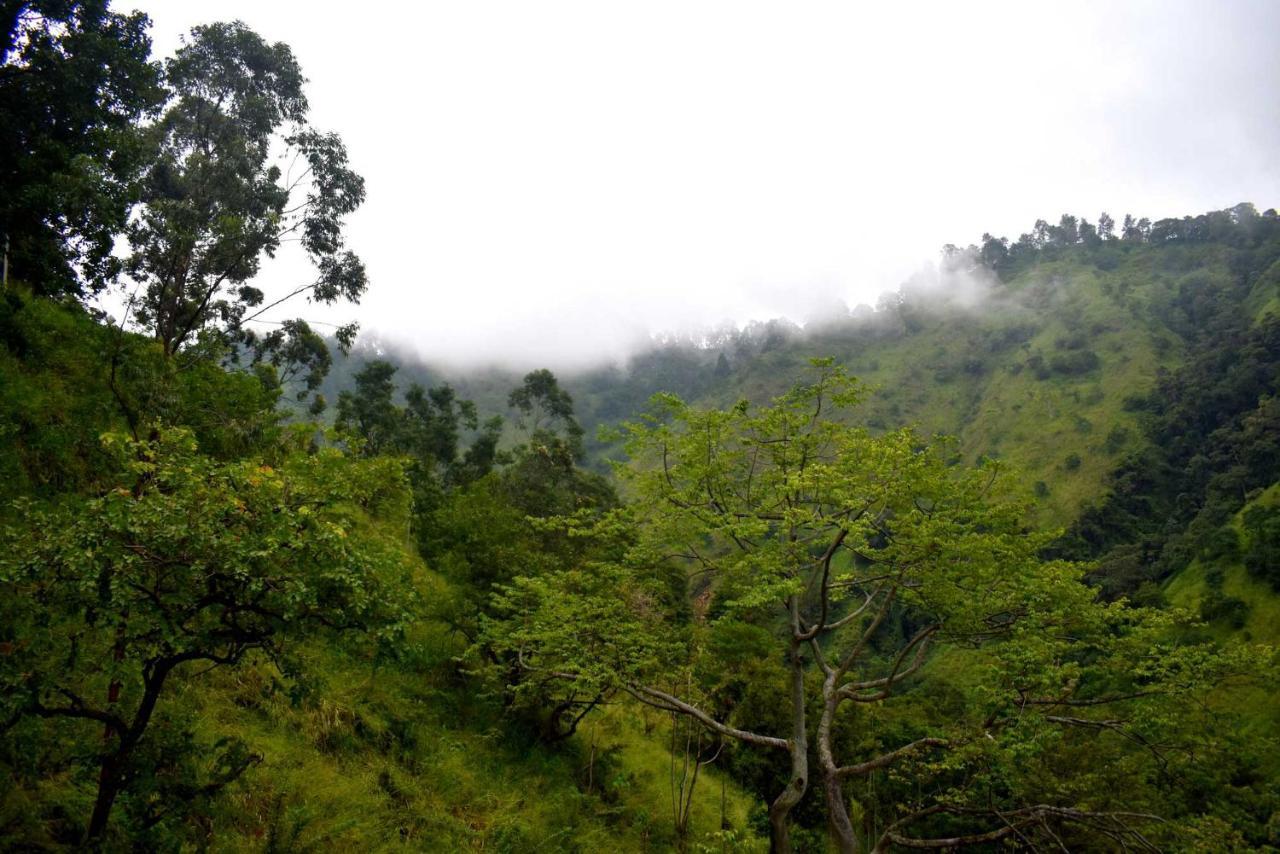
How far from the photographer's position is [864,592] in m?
11.9

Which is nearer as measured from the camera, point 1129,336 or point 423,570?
point 423,570

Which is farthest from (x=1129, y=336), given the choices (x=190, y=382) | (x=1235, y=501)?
(x=190, y=382)

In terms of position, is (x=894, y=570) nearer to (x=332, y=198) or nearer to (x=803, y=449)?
(x=803, y=449)

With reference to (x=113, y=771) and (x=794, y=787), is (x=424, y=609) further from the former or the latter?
(x=113, y=771)

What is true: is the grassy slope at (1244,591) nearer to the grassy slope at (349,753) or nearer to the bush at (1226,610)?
the bush at (1226,610)

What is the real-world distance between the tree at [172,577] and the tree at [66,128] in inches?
395

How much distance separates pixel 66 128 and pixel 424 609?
36.8 feet

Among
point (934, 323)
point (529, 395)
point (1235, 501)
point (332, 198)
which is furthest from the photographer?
point (934, 323)

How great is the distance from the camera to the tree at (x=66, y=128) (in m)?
11.0

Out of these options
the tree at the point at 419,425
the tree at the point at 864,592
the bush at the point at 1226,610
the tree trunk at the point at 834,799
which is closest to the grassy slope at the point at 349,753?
the tree trunk at the point at 834,799

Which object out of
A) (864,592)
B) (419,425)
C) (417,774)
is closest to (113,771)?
(417,774)

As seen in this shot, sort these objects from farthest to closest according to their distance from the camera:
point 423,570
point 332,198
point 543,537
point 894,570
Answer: point 332,198 < point 543,537 < point 423,570 < point 894,570

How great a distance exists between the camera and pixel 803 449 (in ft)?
34.7

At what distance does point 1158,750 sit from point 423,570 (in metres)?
13.7
